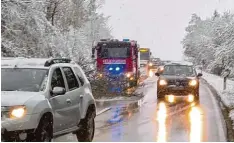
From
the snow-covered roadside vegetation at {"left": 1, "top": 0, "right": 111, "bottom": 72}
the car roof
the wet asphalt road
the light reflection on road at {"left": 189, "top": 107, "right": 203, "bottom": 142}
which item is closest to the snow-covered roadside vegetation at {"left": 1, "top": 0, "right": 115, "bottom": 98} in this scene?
the snow-covered roadside vegetation at {"left": 1, "top": 0, "right": 111, "bottom": 72}

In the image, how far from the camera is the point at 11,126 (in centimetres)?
778

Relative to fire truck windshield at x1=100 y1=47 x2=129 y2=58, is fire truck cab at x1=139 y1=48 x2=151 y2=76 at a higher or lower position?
lower

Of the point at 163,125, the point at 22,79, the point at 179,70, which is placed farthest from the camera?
the point at 179,70

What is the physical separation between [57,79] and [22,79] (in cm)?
71

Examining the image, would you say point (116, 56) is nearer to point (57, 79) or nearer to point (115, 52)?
point (115, 52)

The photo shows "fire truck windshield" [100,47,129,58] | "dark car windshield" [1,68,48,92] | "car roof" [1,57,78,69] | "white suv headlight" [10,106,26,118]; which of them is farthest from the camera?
"fire truck windshield" [100,47,129,58]

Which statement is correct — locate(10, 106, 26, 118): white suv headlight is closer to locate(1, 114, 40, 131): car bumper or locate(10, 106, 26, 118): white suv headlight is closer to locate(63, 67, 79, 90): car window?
locate(1, 114, 40, 131): car bumper

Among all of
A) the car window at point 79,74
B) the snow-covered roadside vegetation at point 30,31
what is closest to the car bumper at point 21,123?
the car window at point 79,74

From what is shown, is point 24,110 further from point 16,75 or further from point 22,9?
point 22,9

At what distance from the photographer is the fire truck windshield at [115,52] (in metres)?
28.0

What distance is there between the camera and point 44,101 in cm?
845

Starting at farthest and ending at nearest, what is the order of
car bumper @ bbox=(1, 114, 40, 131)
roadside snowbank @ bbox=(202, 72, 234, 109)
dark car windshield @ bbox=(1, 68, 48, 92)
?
roadside snowbank @ bbox=(202, 72, 234, 109), dark car windshield @ bbox=(1, 68, 48, 92), car bumper @ bbox=(1, 114, 40, 131)

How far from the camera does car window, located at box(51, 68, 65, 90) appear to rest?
9312 mm

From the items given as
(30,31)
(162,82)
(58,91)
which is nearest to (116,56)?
(162,82)
